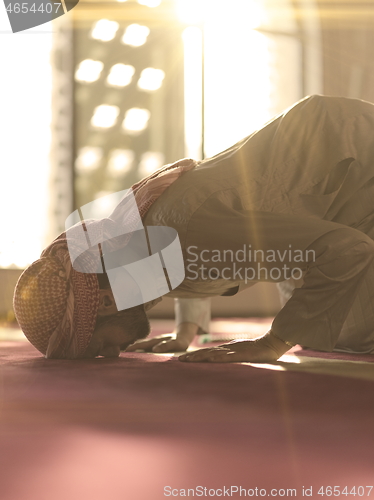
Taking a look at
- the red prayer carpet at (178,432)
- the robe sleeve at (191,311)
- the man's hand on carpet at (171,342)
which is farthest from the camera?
the robe sleeve at (191,311)

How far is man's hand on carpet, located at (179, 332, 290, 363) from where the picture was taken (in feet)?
4.06

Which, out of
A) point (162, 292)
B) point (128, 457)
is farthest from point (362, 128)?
point (128, 457)

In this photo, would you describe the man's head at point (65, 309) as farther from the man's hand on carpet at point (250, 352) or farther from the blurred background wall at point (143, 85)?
the blurred background wall at point (143, 85)

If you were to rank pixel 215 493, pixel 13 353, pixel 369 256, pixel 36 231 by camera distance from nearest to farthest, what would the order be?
pixel 215 493 → pixel 369 256 → pixel 13 353 → pixel 36 231

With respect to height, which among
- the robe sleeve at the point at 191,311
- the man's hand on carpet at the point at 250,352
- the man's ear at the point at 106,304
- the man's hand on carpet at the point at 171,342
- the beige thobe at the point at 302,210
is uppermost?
the beige thobe at the point at 302,210

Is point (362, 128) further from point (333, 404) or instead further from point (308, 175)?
point (333, 404)

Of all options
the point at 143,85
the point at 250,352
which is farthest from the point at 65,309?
the point at 143,85

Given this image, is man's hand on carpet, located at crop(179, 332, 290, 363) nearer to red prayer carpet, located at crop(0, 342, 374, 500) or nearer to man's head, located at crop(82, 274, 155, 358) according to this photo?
red prayer carpet, located at crop(0, 342, 374, 500)

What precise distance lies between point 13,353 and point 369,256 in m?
1.02

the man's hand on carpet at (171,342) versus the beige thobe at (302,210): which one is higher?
the beige thobe at (302,210)

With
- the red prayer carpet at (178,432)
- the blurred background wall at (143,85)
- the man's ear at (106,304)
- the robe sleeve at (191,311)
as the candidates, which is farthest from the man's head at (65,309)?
the blurred background wall at (143,85)

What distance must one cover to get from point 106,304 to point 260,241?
418mm

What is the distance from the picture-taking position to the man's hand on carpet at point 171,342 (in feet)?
5.17

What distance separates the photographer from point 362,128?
1.38m
